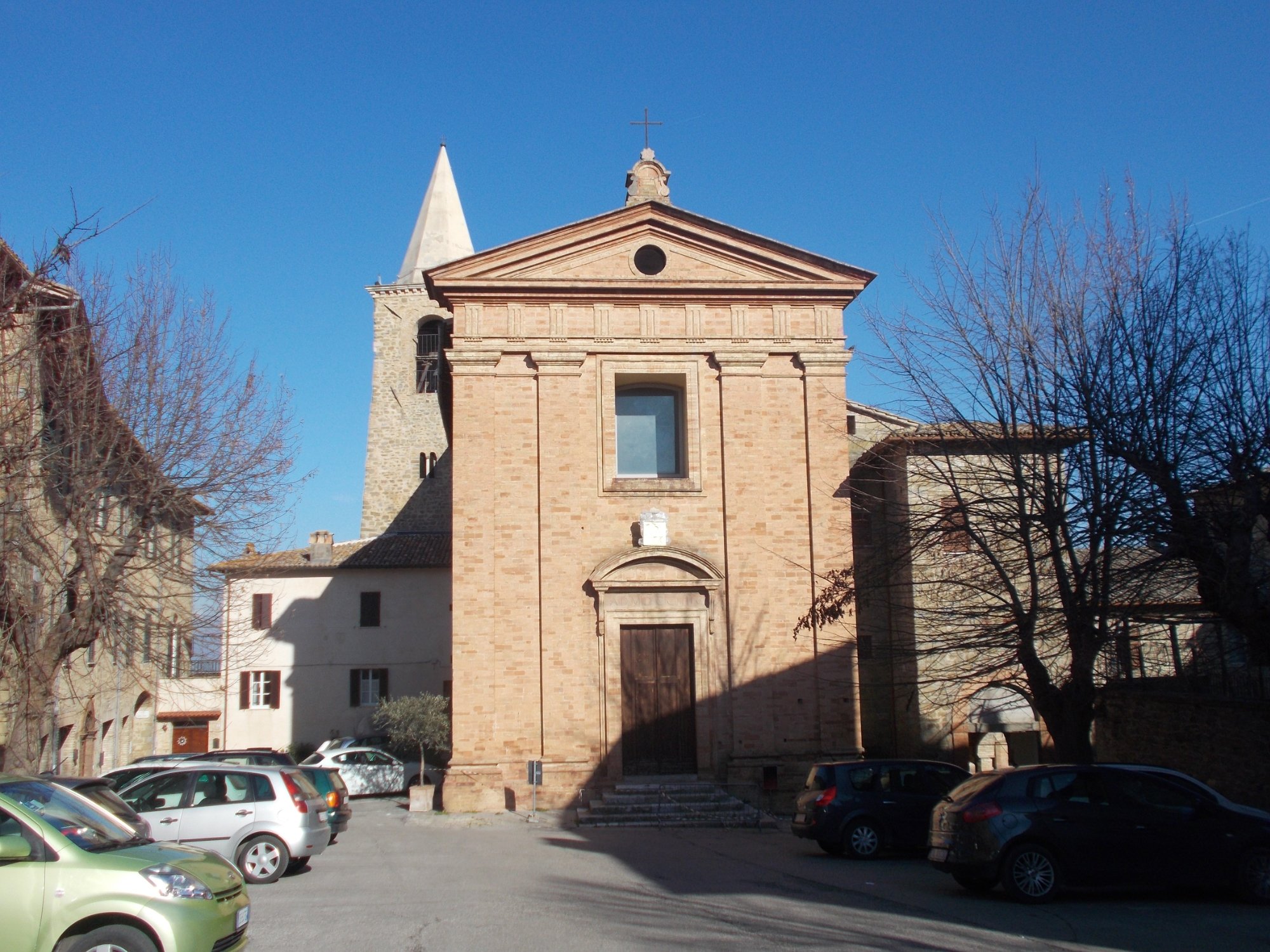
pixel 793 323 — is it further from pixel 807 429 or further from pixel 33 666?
pixel 33 666

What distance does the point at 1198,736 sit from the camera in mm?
17062

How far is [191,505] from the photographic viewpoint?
1677 cm

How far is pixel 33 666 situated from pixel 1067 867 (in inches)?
488

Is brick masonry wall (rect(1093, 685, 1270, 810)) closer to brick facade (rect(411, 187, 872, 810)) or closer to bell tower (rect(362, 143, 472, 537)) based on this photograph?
brick facade (rect(411, 187, 872, 810))

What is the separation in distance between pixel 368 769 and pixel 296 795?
42.8ft

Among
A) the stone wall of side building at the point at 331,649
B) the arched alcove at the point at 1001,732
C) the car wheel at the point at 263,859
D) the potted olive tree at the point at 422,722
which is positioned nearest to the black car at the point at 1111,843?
the car wheel at the point at 263,859


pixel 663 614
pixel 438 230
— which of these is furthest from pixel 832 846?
pixel 438 230

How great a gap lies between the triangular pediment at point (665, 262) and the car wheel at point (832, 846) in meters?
10.4

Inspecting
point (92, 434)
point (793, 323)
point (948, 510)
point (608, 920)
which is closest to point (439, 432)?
point (793, 323)

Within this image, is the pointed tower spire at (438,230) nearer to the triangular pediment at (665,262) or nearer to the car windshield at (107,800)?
the triangular pediment at (665,262)

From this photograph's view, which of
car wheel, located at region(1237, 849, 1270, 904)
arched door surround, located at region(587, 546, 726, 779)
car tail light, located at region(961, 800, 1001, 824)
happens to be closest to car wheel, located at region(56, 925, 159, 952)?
car tail light, located at region(961, 800, 1001, 824)

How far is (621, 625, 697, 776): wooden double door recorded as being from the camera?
19719 mm

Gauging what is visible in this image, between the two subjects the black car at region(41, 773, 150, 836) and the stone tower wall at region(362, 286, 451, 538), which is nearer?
the black car at region(41, 773, 150, 836)

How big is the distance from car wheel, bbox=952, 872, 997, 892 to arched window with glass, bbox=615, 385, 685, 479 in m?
10.9
